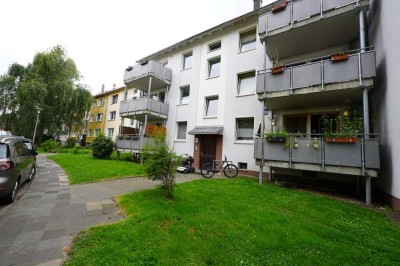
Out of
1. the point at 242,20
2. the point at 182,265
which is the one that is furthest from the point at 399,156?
the point at 242,20

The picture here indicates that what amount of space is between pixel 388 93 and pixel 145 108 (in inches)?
541

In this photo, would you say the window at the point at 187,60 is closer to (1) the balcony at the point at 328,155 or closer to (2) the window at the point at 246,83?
(2) the window at the point at 246,83

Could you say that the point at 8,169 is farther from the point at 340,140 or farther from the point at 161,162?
the point at 340,140

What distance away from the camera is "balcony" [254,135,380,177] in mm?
6879

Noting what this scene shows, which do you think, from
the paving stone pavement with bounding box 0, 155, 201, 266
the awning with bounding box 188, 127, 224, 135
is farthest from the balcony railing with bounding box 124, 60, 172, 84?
the paving stone pavement with bounding box 0, 155, 201, 266

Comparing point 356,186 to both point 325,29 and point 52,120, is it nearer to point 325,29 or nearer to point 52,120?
point 325,29

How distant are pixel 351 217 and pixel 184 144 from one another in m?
11.7

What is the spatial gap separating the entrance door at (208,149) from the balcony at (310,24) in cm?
671

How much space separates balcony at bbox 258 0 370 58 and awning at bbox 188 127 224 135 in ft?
18.3

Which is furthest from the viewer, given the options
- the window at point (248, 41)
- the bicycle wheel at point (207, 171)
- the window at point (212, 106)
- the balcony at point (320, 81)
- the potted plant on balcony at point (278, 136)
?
the window at point (212, 106)

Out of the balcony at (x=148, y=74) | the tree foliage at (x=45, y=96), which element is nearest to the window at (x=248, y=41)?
the balcony at (x=148, y=74)

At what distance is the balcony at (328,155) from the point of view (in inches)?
271

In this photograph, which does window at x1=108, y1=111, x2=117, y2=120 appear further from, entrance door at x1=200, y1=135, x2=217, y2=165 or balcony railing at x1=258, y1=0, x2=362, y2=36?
balcony railing at x1=258, y1=0, x2=362, y2=36

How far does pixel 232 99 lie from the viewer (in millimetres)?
13641
